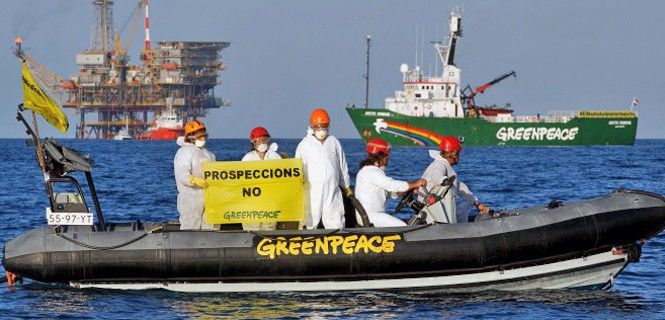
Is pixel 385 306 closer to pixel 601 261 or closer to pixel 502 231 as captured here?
pixel 502 231

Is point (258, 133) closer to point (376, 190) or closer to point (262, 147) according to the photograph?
point (262, 147)

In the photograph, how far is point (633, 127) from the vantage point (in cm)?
10406

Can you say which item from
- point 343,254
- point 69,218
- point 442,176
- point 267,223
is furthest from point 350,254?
point 69,218

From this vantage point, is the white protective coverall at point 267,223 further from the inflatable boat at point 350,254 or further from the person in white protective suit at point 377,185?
the person in white protective suit at point 377,185

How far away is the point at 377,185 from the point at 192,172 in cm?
214

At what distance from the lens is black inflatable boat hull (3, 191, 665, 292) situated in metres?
14.9

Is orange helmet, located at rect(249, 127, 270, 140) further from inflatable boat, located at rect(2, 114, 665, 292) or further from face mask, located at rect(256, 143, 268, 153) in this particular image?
inflatable boat, located at rect(2, 114, 665, 292)

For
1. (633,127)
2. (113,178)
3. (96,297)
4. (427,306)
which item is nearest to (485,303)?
(427,306)

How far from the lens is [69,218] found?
15523 millimetres

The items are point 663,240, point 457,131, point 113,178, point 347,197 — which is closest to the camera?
point 347,197

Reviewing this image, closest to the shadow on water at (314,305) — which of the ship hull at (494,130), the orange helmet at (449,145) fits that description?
the orange helmet at (449,145)

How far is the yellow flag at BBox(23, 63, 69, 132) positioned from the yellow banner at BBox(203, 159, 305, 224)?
2104mm

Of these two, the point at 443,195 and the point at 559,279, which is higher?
the point at 443,195

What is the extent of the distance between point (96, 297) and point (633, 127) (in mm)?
92856
